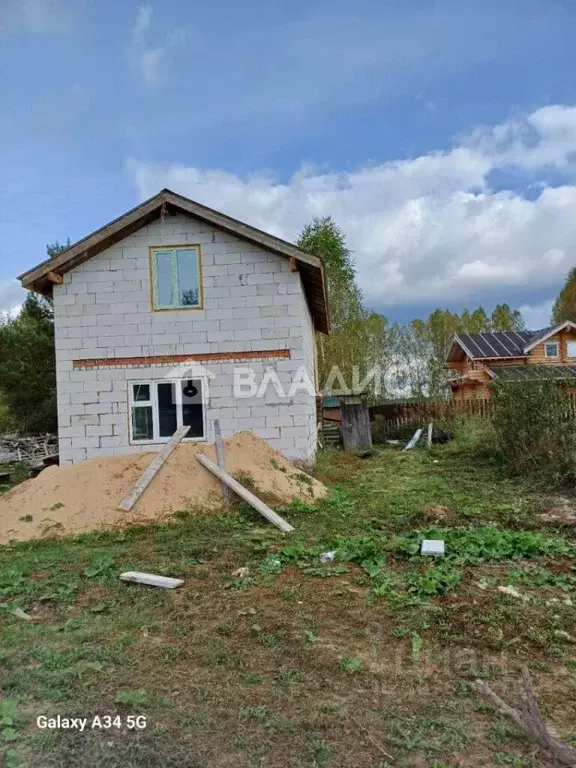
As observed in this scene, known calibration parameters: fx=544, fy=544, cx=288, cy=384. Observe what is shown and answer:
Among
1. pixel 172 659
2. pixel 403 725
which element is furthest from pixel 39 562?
pixel 403 725

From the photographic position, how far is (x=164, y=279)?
12.3 metres

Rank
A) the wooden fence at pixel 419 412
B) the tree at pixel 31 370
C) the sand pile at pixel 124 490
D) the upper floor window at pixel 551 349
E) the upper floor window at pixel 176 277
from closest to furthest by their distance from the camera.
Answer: the sand pile at pixel 124 490 → the upper floor window at pixel 176 277 → the wooden fence at pixel 419 412 → the tree at pixel 31 370 → the upper floor window at pixel 551 349

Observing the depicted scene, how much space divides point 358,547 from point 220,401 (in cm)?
617

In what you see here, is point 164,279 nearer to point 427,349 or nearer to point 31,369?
point 31,369

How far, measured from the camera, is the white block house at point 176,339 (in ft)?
39.6

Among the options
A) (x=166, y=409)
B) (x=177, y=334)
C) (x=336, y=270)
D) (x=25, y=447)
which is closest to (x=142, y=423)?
(x=166, y=409)

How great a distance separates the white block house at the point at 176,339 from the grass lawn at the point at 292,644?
426 centimetres

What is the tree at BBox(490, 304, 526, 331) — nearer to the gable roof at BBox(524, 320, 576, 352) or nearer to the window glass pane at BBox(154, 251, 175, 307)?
the gable roof at BBox(524, 320, 576, 352)

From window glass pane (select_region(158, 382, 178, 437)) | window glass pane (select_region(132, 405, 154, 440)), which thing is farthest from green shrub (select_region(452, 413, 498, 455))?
window glass pane (select_region(132, 405, 154, 440))

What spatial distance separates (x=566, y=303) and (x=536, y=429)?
35.7 metres

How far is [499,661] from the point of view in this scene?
3.99 meters

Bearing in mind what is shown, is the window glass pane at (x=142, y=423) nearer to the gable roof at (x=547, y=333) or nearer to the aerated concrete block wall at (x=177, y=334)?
the aerated concrete block wall at (x=177, y=334)

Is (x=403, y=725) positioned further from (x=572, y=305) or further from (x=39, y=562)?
(x=572, y=305)

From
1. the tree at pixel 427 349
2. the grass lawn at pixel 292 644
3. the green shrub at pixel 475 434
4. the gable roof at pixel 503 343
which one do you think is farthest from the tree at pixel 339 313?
the grass lawn at pixel 292 644
